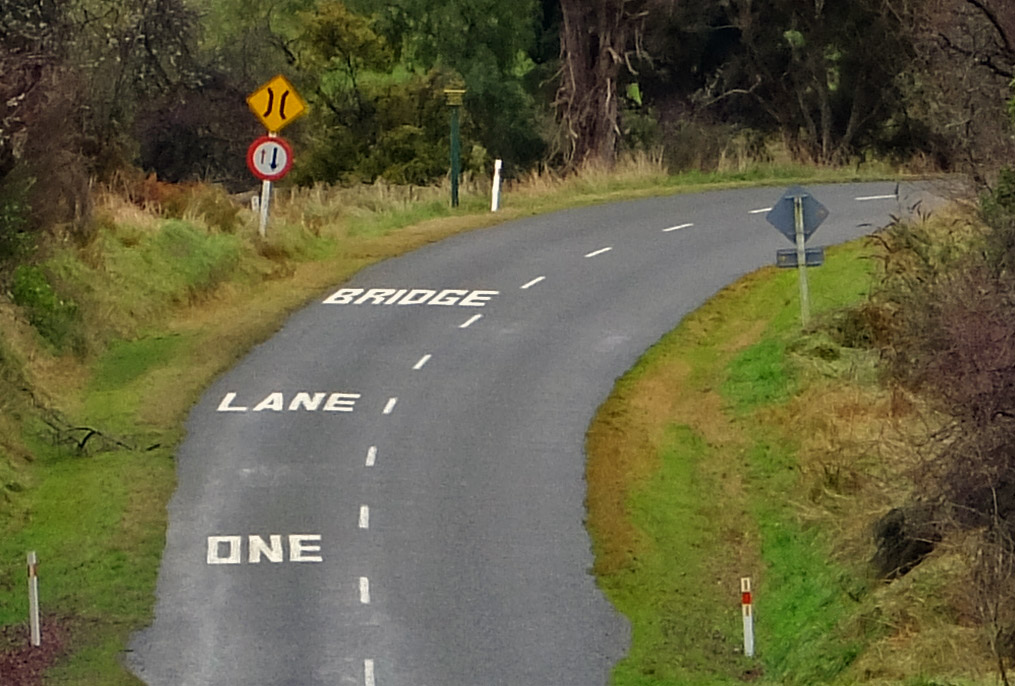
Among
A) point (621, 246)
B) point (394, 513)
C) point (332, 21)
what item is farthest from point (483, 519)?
point (332, 21)

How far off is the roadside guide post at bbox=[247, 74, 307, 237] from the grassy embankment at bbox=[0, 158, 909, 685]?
1.25 m

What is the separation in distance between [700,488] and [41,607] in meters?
7.21

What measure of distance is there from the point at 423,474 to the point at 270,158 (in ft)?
31.9

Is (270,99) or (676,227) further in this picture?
(676,227)

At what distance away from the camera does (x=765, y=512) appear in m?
19.4

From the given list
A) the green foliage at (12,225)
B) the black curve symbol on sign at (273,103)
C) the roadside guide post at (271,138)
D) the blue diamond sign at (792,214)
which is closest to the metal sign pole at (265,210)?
the roadside guide post at (271,138)

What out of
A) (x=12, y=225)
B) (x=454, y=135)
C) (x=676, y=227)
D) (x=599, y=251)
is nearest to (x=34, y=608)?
(x=12, y=225)

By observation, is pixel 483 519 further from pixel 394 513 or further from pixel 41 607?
pixel 41 607

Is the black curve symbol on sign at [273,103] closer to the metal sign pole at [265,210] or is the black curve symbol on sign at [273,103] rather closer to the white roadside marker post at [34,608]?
the metal sign pole at [265,210]

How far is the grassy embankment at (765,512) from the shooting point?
15297 millimetres

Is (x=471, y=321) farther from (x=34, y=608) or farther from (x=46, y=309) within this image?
(x=34, y=608)

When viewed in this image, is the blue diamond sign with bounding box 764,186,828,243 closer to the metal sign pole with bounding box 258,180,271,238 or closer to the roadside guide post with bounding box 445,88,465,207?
the metal sign pole with bounding box 258,180,271,238

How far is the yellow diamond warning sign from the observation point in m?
29.4

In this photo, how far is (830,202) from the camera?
3591cm
